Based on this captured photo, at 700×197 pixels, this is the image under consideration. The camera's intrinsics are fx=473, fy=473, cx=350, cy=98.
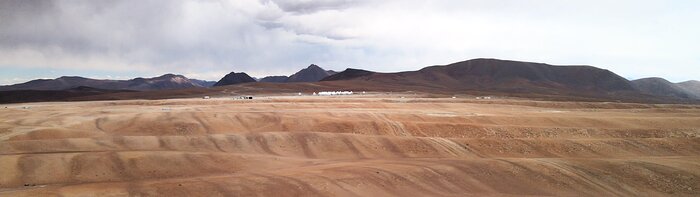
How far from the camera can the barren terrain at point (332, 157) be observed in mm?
26156

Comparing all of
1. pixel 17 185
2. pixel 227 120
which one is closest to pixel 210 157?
pixel 17 185

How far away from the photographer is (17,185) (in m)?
25.5

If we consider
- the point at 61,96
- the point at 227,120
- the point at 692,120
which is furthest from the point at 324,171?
the point at 61,96

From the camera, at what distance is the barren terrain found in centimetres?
2616

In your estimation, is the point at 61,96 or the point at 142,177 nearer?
the point at 142,177

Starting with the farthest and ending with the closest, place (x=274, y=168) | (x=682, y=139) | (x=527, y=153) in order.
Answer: (x=682, y=139) → (x=527, y=153) → (x=274, y=168)

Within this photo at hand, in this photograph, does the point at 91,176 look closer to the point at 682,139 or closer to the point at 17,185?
the point at 17,185

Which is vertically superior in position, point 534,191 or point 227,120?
point 227,120

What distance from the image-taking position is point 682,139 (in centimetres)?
4172

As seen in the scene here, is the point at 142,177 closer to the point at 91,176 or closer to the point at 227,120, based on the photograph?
the point at 91,176

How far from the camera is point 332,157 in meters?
35.2

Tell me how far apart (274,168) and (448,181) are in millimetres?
Answer: 11060

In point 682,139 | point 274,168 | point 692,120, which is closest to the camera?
point 274,168

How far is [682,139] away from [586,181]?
19757 millimetres
